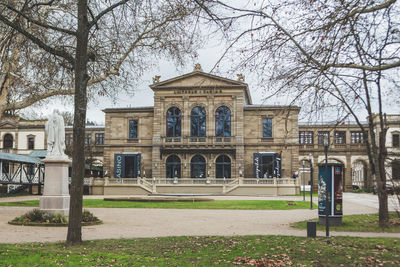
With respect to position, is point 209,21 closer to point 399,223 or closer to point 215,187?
point 399,223

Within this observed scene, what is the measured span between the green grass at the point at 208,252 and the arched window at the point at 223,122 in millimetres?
43487

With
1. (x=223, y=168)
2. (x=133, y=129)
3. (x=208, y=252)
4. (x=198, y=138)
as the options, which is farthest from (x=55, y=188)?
(x=133, y=129)

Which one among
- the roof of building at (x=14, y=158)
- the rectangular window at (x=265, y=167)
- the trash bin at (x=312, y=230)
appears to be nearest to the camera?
the trash bin at (x=312, y=230)

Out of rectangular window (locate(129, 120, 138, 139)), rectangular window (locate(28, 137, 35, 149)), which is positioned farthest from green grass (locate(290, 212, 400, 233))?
rectangular window (locate(28, 137, 35, 149))

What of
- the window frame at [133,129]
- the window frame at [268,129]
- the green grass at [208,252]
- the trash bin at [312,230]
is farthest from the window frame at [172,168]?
the green grass at [208,252]

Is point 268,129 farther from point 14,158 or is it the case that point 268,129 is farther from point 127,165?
point 14,158

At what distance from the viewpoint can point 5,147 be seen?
72875 mm

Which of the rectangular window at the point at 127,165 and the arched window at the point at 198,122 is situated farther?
the rectangular window at the point at 127,165

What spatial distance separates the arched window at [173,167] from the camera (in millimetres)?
55469

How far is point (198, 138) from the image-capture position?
55188 mm

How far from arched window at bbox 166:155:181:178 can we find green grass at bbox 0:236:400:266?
43.2 m

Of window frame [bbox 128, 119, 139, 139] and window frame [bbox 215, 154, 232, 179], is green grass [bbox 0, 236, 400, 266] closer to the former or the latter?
window frame [bbox 215, 154, 232, 179]

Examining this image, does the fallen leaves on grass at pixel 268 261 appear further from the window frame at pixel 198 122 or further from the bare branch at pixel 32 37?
the window frame at pixel 198 122

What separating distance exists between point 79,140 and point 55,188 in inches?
284
